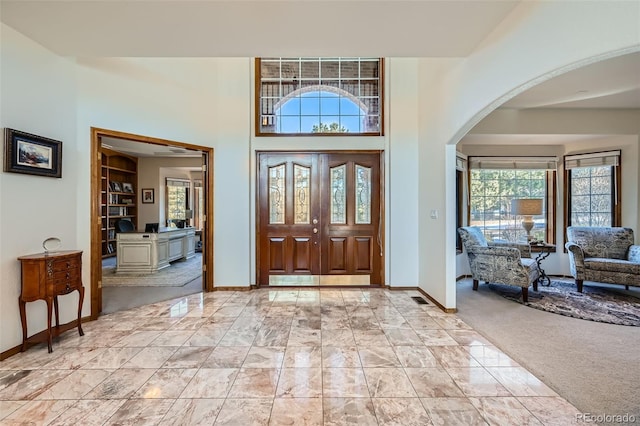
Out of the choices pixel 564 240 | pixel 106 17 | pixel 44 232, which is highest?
pixel 106 17

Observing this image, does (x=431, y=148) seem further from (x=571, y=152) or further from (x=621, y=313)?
(x=571, y=152)

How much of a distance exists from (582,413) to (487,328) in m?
1.33

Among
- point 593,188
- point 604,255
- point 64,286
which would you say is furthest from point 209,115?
point 593,188

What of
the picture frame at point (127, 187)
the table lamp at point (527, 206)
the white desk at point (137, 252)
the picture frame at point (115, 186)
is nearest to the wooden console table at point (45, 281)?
the white desk at point (137, 252)

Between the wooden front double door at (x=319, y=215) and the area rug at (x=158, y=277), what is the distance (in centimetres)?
171

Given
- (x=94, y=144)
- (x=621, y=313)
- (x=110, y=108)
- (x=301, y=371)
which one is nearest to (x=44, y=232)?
(x=94, y=144)

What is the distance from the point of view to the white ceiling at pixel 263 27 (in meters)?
2.29

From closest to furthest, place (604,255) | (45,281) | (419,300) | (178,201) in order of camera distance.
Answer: (45,281), (419,300), (604,255), (178,201)

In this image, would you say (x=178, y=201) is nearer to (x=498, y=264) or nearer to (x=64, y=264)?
(x=64, y=264)

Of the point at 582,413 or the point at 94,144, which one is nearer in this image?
the point at 582,413

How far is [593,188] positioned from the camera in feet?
17.5

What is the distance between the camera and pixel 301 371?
2305 millimetres

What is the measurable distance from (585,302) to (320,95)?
481cm

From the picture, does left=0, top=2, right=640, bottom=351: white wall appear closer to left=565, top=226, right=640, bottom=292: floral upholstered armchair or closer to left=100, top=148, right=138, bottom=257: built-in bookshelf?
left=565, top=226, right=640, bottom=292: floral upholstered armchair
